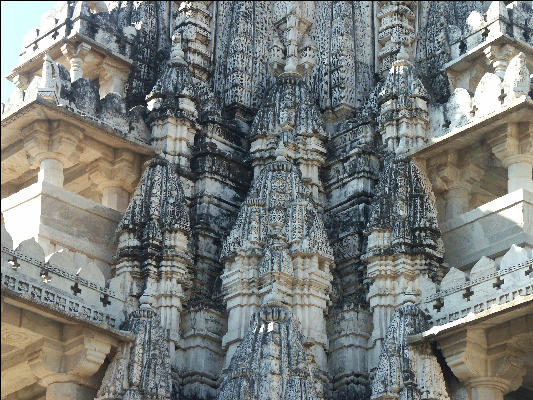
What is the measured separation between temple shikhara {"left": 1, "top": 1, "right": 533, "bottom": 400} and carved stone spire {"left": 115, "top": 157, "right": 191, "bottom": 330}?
0.04m

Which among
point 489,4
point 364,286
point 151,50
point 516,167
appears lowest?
point 364,286

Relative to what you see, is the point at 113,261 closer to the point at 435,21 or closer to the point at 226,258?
the point at 226,258

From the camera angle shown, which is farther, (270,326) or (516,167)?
(516,167)

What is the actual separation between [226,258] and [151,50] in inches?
246

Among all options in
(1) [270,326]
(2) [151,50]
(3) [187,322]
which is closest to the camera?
(1) [270,326]

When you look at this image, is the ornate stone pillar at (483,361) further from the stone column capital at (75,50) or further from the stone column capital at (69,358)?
the stone column capital at (75,50)

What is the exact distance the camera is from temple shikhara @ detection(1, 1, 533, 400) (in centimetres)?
2319

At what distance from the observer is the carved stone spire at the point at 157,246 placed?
25219 mm

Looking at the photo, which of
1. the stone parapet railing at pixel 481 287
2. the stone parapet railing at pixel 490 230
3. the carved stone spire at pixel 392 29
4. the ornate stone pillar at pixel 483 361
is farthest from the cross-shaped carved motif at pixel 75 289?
the carved stone spire at pixel 392 29

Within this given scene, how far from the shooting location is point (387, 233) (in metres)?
25.8

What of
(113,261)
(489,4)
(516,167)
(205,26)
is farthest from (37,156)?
(489,4)

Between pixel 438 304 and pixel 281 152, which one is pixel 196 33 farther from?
pixel 438 304

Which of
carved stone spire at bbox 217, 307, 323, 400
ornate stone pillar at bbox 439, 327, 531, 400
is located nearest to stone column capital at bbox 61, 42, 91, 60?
carved stone spire at bbox 217, 307, 323, 400

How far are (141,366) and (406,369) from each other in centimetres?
433
